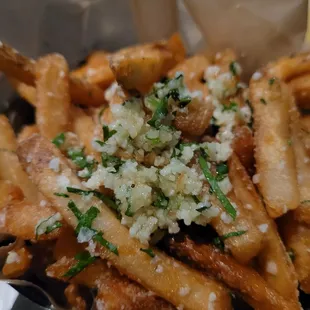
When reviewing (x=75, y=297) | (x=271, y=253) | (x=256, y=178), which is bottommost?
(x=75, y=297)

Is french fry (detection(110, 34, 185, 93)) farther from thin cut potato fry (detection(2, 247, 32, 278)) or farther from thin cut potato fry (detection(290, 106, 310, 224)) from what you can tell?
thin cut potato fry (detection(2, 247, 32, 278))

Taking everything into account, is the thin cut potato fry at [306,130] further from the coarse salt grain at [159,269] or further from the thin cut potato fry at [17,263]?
the thin cut potato fry at [17,263]

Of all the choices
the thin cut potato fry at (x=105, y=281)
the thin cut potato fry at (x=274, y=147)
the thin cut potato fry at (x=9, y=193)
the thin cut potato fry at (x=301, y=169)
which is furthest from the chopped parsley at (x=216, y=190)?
the thin cut potato fry at (x=9, y=193)

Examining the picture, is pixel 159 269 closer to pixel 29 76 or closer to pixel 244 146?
pixel 244 146

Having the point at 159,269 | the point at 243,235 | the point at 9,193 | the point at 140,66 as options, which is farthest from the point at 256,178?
the point at 9,193

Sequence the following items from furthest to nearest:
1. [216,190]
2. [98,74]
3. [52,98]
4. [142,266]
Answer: [98,74], [52,98], [216,190], [142,266]
